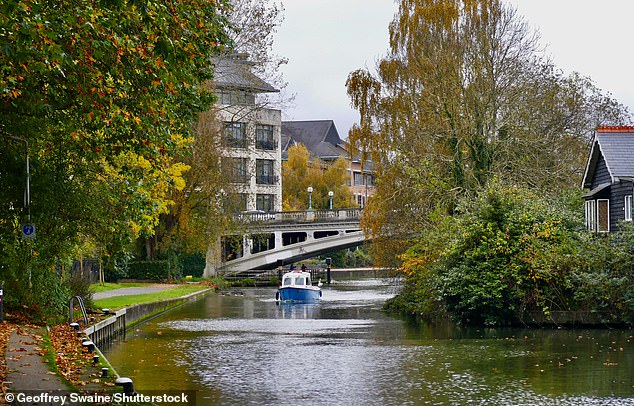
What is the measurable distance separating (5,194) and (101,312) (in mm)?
5856

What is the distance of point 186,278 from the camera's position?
65750 mm

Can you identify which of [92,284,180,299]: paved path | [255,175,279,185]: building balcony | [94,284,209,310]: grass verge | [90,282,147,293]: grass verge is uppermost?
[255,175,279,185]: building balcony

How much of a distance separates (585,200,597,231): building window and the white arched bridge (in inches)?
1475

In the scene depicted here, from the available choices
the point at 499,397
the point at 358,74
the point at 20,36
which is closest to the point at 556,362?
the point at 499,397

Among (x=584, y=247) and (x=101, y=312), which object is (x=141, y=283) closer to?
(x=101, y=312)

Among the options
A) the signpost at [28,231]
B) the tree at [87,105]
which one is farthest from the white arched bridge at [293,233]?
the signpost at [28,231]

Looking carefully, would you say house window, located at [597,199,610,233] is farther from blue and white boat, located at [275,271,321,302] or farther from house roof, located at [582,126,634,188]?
blue and white boat, located at [275,271,321,302]

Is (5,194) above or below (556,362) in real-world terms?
above

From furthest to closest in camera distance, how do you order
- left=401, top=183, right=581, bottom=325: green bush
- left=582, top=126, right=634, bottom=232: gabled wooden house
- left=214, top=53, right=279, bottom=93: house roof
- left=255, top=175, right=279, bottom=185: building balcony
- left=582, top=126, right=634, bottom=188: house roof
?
left=255, top=175, right=279, bottom=185: building balcony → left=214, top=53, right=279, bottom=93: house roof → left=582, top=126, right=634, bottom=188: house roof → left=582, top=126, right=634, bottom=232: gabled wooden house → left=401, top=183, right=581, bottom=325: green bush

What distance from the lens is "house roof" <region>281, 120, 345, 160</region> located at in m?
139

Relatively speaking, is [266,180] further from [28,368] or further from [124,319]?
[28,368]

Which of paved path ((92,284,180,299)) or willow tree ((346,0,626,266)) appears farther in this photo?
paved path ((92,284,180,299))

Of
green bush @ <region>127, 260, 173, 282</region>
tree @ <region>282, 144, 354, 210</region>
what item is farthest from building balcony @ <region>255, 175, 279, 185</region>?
green bush @ <region>127, 260, 173, 282</region>

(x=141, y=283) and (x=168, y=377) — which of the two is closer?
(x=168, y=377)
